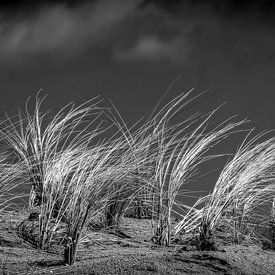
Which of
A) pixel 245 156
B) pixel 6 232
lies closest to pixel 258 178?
pixel 245 156

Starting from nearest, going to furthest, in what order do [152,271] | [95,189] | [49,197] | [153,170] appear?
[152,271], [95,189], [49,197], [153,170]

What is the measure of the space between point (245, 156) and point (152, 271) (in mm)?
1593

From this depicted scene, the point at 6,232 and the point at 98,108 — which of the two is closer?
the point at 6,232

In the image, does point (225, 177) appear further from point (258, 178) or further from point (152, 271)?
point (152, 271)

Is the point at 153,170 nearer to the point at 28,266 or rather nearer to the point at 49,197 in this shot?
the point at 49,197

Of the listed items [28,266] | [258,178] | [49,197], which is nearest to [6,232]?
[49,197]

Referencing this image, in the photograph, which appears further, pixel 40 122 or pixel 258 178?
pixel 40 122

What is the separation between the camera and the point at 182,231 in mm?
4355

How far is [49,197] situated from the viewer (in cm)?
415

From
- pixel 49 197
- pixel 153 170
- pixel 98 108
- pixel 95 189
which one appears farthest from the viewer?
pixel 98 108

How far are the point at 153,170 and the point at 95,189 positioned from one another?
741mm

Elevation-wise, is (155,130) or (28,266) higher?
(155,130)

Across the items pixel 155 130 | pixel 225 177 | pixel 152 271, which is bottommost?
pixel 152 271

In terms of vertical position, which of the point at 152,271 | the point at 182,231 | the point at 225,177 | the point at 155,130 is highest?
the point at 155,130
